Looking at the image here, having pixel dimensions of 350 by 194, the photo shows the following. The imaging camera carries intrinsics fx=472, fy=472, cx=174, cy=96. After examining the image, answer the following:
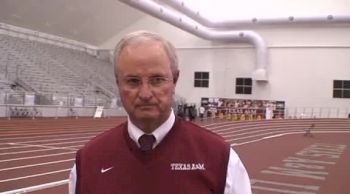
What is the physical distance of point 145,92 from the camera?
5.09 feet

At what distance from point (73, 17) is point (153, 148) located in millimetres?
31205

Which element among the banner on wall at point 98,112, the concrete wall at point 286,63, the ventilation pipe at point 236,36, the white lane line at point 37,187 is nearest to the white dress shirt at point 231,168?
the white lane line at point 37,187

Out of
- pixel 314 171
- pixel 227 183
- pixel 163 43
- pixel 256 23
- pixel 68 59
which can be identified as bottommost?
pixel 314 171

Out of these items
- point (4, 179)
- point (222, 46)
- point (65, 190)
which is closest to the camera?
point (65, 190)

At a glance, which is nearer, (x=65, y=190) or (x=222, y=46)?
(x=65, y=190)

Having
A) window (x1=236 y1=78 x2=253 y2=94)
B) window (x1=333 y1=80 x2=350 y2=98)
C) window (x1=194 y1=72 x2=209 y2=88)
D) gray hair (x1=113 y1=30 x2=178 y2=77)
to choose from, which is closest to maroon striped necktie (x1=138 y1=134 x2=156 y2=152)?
gray hair (x1=113 y1=30 x2=178 y2=77)

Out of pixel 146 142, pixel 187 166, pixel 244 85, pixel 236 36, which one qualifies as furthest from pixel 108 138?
pixel 244 85

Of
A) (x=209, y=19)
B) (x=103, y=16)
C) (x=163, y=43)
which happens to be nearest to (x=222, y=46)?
(x=209, y=19)

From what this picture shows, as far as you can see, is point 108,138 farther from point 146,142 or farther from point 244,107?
point 244,107

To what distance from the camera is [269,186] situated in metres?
7.72

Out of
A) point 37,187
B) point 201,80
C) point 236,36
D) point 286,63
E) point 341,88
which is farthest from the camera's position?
point 201,80

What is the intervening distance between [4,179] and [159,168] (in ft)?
20.9

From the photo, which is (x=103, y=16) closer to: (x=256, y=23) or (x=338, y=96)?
(x=256, y=23)

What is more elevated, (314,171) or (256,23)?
(256,23)
